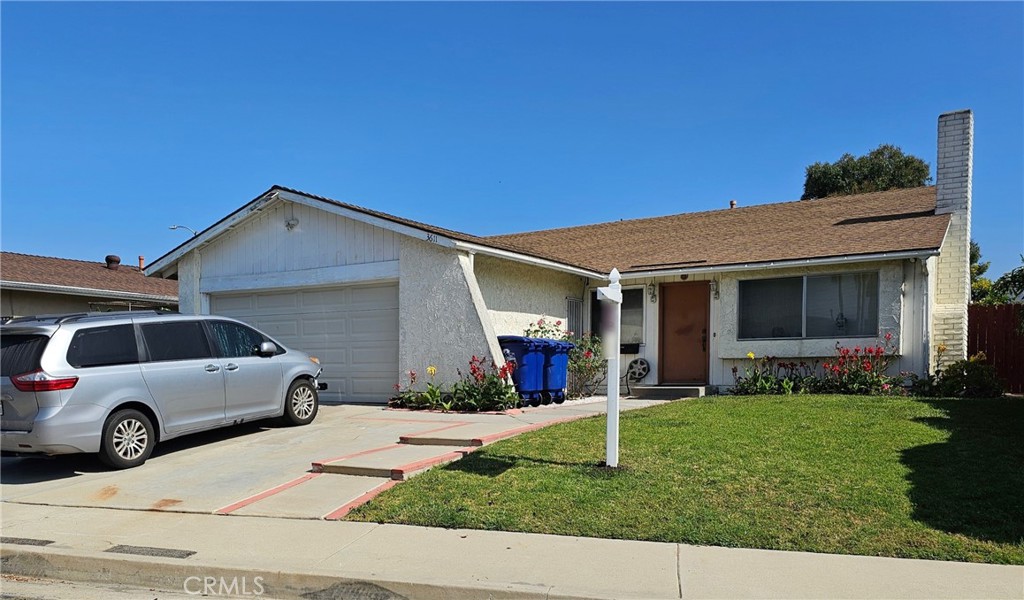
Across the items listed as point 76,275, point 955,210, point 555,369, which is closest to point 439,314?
point 555,369

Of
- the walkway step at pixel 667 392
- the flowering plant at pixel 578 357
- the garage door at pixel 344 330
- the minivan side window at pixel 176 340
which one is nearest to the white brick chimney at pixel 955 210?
the walkway step at pixel 667 392

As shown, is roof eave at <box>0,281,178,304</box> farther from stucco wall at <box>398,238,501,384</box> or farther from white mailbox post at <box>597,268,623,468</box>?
white mailbox post at <box>597,268,623,468</box>

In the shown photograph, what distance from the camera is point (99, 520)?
609 cm

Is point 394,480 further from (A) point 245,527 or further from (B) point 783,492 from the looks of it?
(B) point 783,492

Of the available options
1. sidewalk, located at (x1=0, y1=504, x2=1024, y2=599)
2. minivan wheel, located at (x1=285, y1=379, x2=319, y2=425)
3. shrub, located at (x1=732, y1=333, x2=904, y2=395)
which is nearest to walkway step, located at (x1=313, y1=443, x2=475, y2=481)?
sidewalk, located at (x1=0, y1=504, x2=1024, y2=599)

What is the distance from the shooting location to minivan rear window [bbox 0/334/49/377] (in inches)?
285

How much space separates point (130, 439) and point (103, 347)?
1076 millimetres

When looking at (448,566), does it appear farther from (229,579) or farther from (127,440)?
(127,440)

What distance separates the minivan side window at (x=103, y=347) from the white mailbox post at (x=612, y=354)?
17.7ft

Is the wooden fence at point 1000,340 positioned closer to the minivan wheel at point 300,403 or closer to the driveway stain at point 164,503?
the minivan wheel at point 300,403

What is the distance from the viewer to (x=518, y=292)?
1338 centimetres

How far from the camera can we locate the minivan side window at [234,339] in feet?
29.8

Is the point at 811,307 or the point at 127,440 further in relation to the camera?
the point at 811,307

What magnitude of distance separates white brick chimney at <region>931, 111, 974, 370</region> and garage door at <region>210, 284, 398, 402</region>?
10242 mm
